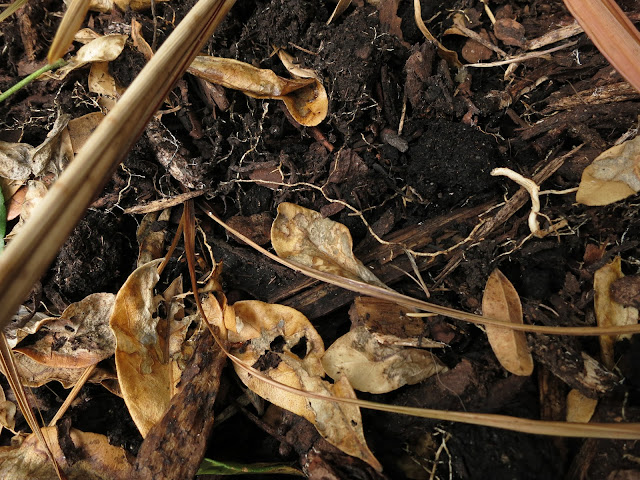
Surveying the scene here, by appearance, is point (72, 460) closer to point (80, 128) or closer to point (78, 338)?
point (78, 338)

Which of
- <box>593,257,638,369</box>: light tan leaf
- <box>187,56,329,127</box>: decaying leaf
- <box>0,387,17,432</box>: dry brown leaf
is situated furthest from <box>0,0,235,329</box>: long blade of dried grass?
<box>593,257,638,369</box>: light tan leaf

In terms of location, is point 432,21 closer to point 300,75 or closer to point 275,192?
point 300,75

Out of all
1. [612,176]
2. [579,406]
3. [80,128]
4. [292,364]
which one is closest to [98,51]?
[80,128]

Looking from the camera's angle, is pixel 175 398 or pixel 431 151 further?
pixel 431 151

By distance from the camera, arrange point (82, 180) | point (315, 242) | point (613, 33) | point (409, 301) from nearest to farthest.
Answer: point (82, 180), point (613, 33), point (409, 301), point (315, 242)

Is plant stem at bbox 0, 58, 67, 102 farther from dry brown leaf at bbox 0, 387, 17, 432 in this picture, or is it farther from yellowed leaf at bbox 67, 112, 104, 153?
dry brown leaf at bbox 0, 387, 17, 432

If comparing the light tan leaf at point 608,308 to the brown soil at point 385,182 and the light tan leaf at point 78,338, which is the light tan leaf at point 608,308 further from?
the light tan leaf at point 78,338

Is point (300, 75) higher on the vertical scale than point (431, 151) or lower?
higher

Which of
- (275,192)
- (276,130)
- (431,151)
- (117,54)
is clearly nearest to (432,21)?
(431,151)
